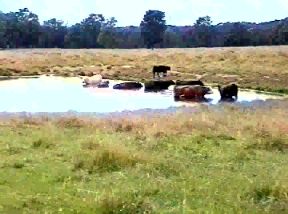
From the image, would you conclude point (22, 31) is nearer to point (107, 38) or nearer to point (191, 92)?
point (107, 38)

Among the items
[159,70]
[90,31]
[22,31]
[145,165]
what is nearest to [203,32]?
[90,31]

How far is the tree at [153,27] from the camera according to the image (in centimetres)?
10925

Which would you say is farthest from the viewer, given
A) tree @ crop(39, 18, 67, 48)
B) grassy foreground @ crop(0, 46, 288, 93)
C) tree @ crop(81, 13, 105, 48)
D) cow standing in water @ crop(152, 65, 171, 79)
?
tree @ crop(81, 13, 105, 48)

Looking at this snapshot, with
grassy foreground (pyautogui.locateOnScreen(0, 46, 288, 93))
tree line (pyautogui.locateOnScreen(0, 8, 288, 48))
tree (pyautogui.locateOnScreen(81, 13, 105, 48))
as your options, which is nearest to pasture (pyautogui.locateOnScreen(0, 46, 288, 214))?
grassy foreground (pyautogui.locateOnScreen(0, 46, 288, 93))

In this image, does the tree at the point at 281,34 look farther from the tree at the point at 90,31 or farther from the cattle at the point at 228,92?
the cattle at the point at 228,92

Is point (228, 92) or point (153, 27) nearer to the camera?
point (228, 92)

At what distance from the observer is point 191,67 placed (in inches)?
2090

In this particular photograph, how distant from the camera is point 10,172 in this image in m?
9.66

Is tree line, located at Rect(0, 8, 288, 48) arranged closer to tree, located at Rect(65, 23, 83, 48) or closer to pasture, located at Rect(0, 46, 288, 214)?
tree, located at Rect(65, 23, 83, 48)

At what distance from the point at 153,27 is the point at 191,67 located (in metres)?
57.2

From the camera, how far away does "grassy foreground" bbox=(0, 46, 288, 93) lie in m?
40.1

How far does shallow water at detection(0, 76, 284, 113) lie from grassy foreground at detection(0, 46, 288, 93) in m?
6.77

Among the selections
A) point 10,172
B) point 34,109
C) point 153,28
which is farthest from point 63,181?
point 153,28

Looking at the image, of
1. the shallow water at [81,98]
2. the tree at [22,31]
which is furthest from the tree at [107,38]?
the shallow water at [81,98]
